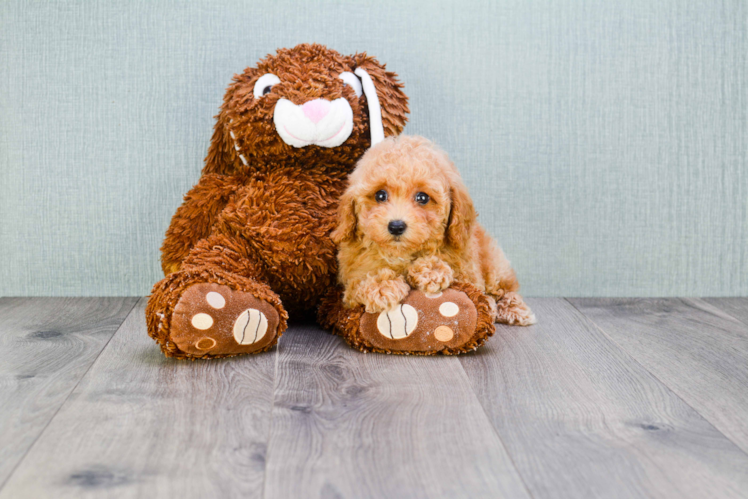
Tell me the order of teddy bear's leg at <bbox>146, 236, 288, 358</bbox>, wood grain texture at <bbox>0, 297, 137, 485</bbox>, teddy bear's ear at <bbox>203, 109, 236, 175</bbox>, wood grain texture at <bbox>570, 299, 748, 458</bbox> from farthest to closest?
1. teddy bear's ear at <bbox>203, 109, 236, 175</bbox>
2. teddy bear's leg at <bbox>146, 236, 288, 358</bbox>
3. wood grain texture at <bbox>570, 299, 748, 458</bbox>
4. wood grain texture at <bbox>0, 297, 137, 485</bbox>

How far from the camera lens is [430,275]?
122 centimetres

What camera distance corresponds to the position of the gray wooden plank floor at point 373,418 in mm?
768

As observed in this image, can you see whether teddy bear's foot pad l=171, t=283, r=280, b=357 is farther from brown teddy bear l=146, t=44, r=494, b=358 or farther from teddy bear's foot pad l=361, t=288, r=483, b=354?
teddy bear's foot pad l=361, t=288, r=483, b=354

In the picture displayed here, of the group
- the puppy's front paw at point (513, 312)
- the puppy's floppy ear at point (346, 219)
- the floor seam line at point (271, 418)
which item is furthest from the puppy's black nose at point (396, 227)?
the puppy's front paw at point (513, 312)

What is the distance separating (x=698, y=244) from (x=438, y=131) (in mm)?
781

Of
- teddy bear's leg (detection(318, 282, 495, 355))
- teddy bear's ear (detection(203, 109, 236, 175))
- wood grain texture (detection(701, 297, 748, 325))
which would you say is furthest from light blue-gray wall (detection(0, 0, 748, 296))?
teddy bear's leg (detection(318, 282, 495, 355))

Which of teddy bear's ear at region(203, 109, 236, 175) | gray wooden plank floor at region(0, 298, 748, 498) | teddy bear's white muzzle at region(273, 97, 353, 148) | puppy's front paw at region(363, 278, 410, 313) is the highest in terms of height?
teddy bear's white muzzle at region(273, 97, 353, 148)

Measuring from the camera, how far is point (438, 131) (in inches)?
67.1

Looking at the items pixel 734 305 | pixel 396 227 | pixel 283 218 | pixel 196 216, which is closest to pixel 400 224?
pixel 396 227

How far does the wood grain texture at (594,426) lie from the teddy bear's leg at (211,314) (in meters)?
0.38

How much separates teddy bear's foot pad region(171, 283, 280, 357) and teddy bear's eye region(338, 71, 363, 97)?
1.59ft

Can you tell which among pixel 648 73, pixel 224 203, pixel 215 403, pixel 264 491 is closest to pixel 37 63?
pixel 224 203

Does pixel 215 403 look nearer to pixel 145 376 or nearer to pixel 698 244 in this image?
pixel 145 376

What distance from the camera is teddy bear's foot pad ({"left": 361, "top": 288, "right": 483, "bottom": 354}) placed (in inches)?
47.3
